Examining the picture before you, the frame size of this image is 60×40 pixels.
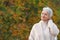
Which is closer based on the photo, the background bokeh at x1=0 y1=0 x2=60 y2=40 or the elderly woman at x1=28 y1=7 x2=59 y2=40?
the elderly woman at x1=28 y1=7 x2=59 y2=40

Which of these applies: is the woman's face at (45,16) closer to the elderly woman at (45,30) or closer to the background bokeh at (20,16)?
the elderly woman at (45,30)

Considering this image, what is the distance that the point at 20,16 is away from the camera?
35.1 ft

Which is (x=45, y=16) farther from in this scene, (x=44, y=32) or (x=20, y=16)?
(x=20, y=16)

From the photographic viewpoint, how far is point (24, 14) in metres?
10.8

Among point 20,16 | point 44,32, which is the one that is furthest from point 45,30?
point 20,16

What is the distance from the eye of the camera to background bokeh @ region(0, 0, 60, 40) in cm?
1059

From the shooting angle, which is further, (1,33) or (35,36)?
(1,33)

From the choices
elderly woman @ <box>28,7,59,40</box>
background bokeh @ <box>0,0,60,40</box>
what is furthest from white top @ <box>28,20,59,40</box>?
background bokeh @ <box>0,0,60,40</box>

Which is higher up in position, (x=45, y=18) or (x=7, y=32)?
(x=45, y=18)

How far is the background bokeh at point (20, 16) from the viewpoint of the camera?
10.6 m

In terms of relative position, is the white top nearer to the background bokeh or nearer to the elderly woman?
the elderly woman

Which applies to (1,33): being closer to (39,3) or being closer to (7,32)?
(7,32)

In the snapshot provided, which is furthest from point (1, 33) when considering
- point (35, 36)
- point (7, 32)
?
point (35, 36)

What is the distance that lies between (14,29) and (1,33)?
16.8 inches
